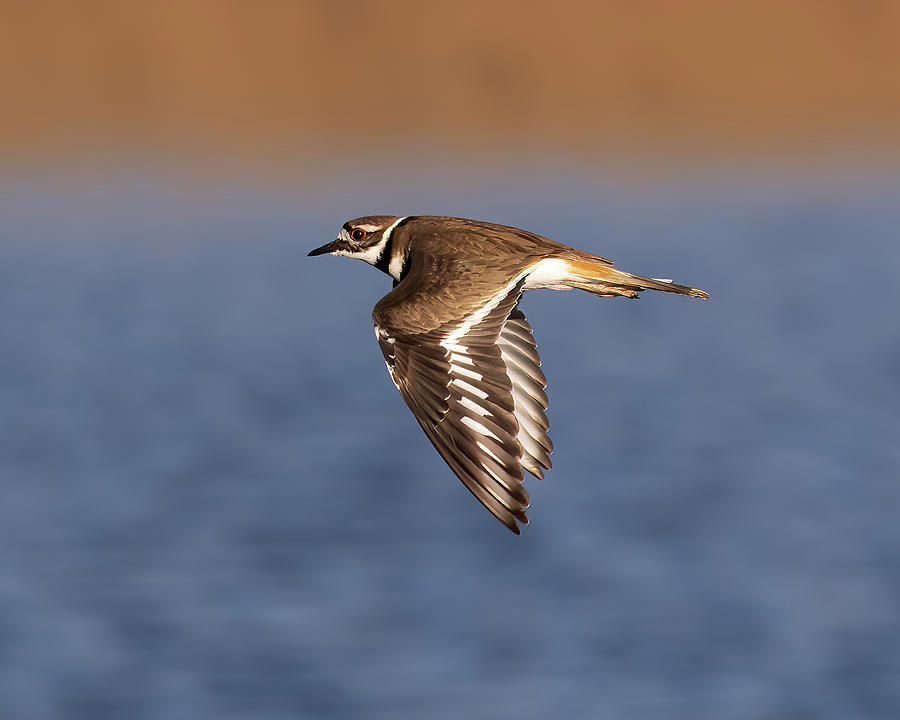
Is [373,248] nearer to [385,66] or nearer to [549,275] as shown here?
[549,275]

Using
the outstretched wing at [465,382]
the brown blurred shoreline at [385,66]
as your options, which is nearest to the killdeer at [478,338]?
the outstretched wing at [465,382]

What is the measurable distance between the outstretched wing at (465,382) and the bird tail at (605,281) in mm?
331

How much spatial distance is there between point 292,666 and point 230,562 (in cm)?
232

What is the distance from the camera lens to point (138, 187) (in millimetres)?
33562

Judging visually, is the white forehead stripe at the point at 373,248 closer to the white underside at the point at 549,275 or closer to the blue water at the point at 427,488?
the white underside at the point at 549,275

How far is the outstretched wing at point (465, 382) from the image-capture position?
281 inches

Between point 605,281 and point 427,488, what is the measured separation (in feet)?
33.6

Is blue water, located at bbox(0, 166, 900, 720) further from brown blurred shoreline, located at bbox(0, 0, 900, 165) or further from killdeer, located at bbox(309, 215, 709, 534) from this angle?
killdeer, located at bbox(309, 215, 709, 534)

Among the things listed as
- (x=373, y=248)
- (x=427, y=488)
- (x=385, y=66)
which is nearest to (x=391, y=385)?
(x=427, y=488)

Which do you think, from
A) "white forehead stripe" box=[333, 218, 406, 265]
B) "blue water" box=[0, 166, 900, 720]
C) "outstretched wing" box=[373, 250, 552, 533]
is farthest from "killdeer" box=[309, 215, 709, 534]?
"blue water" box=[0, 166, 900, 720]

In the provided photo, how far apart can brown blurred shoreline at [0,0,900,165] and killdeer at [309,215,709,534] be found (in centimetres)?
2097

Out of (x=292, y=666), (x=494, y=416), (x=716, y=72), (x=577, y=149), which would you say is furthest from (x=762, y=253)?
(x=494, y=416)

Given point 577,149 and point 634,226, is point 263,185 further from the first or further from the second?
point 634,226

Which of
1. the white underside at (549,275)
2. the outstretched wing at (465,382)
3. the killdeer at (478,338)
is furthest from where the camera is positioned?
the white underside at (549,275)
